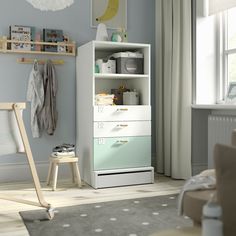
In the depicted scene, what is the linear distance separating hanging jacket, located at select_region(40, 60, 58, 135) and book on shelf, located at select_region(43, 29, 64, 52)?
14 cm

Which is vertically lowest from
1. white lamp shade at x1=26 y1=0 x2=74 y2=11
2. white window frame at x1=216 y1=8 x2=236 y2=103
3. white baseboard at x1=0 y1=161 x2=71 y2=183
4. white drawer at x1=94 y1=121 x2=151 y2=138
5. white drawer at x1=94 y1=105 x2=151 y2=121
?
white baseboard at x1=0 y1=161 x2=71 y2=183

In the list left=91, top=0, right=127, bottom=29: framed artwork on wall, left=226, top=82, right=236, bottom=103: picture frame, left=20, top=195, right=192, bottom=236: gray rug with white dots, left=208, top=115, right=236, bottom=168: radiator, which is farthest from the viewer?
left=91, top=0, right=127, bottom=29: framed artwork on wall

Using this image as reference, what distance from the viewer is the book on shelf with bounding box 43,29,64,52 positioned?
12.4ft

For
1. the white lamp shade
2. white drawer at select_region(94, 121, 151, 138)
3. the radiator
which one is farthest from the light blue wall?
the radiator

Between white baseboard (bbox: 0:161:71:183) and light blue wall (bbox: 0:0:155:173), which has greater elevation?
light blue wall (bbox: 0:0:155:173)

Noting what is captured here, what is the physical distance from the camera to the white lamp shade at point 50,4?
3.78 m

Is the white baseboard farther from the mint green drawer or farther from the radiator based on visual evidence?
the radiator

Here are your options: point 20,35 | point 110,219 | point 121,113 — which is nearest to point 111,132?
point 121,113

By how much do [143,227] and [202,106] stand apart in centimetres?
162

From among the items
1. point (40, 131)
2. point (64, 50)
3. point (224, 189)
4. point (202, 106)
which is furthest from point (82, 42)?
point (224, 189)

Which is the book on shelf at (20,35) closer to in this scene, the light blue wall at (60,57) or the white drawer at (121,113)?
the light blue wall at (60,57)

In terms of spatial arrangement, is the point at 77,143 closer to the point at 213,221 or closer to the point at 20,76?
the point at 20,76

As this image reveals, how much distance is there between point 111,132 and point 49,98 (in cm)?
76

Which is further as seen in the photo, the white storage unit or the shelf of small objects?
the shelf of small objects
